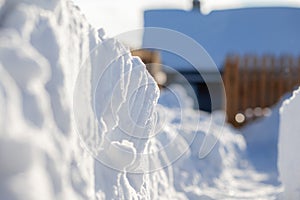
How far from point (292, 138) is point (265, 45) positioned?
1827cm

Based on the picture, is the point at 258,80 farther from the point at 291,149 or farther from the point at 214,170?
the point at 291,149

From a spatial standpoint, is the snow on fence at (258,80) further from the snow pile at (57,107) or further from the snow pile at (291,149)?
the snow pile at (57,107)

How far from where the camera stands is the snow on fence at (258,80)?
13.3 meters

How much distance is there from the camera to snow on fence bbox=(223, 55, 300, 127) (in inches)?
524

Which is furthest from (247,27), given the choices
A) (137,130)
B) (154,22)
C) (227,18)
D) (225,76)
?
(137,130)

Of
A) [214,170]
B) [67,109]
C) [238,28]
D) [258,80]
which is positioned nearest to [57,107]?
[67,109]

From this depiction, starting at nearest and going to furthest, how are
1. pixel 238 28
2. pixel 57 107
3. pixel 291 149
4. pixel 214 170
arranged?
pixel 57 107 → pixel 291 149 → pixel 214 170 → pixel 238 28

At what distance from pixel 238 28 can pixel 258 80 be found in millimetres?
10308

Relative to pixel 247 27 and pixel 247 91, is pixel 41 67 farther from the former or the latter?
pixel 247 27

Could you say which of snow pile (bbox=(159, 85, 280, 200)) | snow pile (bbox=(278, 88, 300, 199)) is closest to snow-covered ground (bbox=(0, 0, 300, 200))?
snow pile (bbox=(278, 88, 300, 199))

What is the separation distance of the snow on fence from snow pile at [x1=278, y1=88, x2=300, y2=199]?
866cm

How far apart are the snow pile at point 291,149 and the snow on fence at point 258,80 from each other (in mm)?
8657

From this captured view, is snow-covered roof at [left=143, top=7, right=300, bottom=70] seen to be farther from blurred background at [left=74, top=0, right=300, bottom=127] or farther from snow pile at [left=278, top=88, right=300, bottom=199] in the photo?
snow pile at [left=278, top=88, right=300, bottom=199]

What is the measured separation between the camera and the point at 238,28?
23375mm
